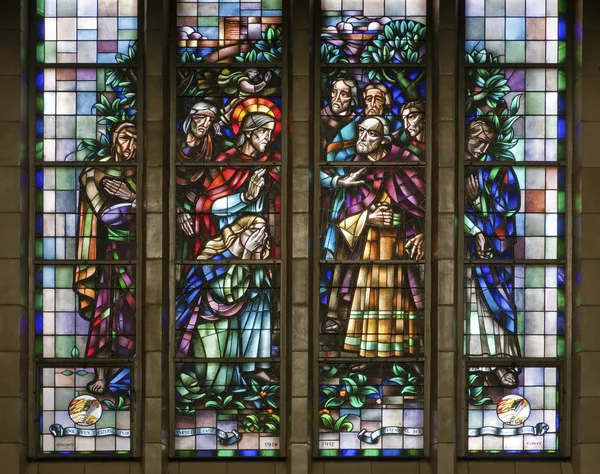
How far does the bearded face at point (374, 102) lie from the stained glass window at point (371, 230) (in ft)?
0.04

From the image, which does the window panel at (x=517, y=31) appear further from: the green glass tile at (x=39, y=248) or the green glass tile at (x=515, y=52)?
the green glass tile at (x=39, y=248)

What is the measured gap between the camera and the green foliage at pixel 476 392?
1786 centimetres

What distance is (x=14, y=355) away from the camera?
685 inches

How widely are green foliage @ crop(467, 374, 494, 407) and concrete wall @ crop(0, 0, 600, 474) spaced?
40 centimetres

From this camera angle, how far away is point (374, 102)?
18281 mm

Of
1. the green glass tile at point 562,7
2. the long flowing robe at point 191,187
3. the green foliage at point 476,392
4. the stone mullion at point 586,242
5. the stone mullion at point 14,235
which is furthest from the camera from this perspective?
the green glass tile at point 562,7

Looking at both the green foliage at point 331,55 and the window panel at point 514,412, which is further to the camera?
the green foliage at point 331,55

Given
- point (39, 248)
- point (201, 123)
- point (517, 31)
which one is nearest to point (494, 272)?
point (517, 31)

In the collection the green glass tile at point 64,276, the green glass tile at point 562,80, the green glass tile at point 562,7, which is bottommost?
the green glass tile at point 64,276

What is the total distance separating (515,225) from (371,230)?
75.7 inches

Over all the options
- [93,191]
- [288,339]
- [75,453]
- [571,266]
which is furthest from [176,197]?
[571,266]

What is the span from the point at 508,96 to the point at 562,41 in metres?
1.07

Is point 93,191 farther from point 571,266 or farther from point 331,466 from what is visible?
point 571,266

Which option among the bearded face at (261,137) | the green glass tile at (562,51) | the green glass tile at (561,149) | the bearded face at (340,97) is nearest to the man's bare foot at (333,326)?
the bearded face at (261,137)
